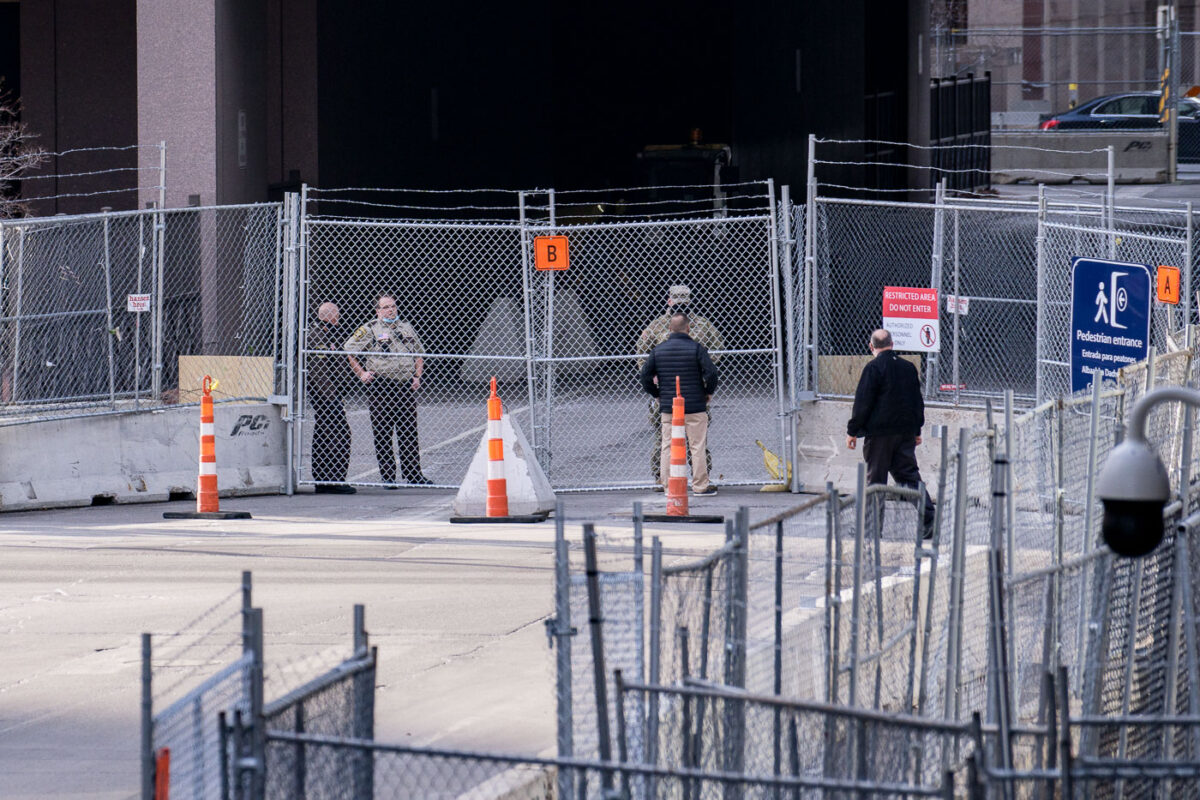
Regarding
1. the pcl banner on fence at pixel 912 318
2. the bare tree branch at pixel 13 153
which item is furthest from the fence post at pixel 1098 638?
the bare tree branch at pixel 13 153

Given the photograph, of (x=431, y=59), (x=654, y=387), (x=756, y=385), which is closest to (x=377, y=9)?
(x=431, y=59)

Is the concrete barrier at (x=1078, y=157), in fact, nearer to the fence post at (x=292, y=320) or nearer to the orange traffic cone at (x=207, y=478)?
the fence post at (x=292, y=320)

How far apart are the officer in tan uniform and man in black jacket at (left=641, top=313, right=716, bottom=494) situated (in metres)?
2.34

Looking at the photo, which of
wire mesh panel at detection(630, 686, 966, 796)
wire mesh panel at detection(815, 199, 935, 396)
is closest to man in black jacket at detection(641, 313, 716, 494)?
wire mesh panel at detection(815, 199, 935, 396)

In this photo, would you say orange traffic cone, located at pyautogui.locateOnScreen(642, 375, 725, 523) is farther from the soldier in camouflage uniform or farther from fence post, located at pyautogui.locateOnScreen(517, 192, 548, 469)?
fence post, located at pyautogui.locateOnScreen(517, 192, 548, 469)

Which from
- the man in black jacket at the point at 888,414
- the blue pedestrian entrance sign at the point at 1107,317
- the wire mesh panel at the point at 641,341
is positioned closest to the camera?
the blue pedestrian entrance sign at the point at 1107,317

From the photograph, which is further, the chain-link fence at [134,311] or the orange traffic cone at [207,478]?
the chain-link fence at [134,311]

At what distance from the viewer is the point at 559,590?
19.6 ft

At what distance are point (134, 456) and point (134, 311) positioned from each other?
1.61 metres

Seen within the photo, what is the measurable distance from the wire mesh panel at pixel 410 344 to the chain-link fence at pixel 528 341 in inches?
1.0

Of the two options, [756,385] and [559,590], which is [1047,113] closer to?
[756,385]

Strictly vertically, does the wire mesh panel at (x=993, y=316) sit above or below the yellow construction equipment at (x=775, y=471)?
above

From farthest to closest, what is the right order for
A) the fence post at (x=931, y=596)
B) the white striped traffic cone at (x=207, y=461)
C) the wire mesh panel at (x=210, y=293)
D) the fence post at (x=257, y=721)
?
the wire mesh panel at (x=210, y=293), the white striped traffic cone at (x=207, y=461), the fence post at (x=931, y=596), the fence post at (x=257, y=721)

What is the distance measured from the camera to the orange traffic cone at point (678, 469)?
47.1 ft
